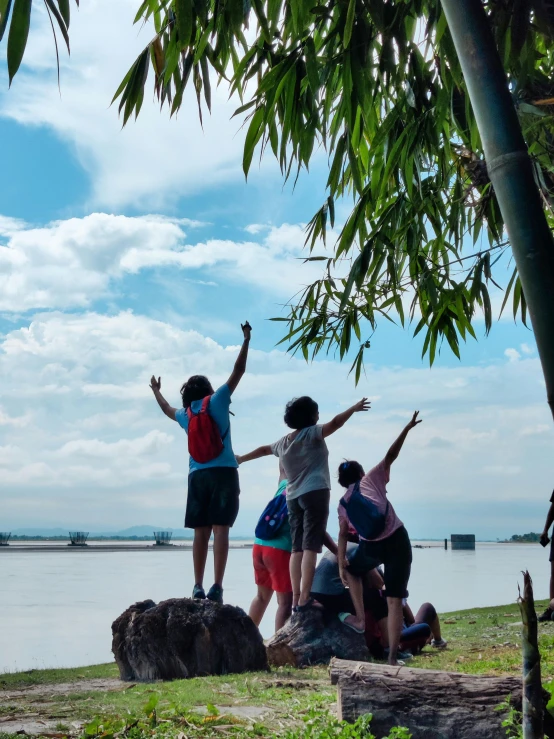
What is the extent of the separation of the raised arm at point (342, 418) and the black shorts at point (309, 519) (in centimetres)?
41

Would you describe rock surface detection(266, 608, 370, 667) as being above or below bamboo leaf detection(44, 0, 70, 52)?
below

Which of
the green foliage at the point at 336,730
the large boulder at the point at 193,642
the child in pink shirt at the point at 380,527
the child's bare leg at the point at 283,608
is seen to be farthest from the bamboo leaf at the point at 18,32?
the child's bare leg at the point at 283,608

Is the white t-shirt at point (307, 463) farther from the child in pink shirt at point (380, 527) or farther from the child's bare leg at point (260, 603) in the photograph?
the child's bare leg at point (260, 603)

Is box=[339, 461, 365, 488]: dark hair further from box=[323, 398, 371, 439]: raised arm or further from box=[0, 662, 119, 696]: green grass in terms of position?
box=[0, 662, 119, 696]: green grass

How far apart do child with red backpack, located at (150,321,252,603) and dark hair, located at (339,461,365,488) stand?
27.7 inches

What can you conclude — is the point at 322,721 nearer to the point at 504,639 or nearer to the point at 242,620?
the point at 242,620

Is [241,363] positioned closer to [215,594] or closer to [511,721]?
[215,594]

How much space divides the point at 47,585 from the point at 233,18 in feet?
39.6

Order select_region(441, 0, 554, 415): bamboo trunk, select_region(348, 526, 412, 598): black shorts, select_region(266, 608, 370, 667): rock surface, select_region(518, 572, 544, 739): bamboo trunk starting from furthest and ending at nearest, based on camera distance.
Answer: select_region(266, 608, 370, 667): rock surface
select_region(348, 526, 412, 598): black shorts
select_region(441, 0, 554, 415): bamboo trunk
select_region(518, 572, 544, 739): bamboo trunk

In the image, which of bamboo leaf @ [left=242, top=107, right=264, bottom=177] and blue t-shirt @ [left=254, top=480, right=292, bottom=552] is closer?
bamboo leaf @ [left=242, top=107, right=264, bottom=177]

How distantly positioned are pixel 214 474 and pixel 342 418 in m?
0.93

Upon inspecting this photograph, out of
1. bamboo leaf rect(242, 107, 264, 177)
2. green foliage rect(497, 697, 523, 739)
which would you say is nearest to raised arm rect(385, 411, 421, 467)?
bamboo leaf rect(242, 107, 264, 177)

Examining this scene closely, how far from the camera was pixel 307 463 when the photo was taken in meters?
5.30

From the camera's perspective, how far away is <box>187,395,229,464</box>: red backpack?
5059 millimetres
